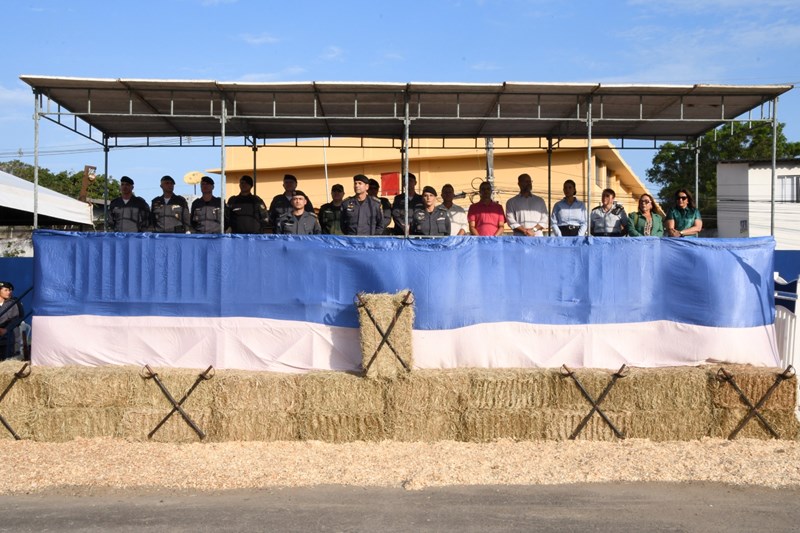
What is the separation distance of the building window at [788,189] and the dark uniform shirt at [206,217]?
32221 millimetres

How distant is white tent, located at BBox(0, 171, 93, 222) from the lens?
41.6ft

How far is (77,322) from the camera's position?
360 inches

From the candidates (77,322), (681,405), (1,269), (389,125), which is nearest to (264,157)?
(1,269)

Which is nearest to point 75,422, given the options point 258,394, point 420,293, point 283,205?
point 258,394

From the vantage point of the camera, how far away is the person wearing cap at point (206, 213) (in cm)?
1066

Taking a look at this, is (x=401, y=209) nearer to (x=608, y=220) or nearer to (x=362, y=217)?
(x=362, y=217)

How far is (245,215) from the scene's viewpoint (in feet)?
35.7

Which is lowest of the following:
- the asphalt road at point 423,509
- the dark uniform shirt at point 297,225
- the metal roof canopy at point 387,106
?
the asphalt road at point 423,509

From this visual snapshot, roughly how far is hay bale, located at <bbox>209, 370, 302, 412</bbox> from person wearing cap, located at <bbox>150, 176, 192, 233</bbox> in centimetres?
302

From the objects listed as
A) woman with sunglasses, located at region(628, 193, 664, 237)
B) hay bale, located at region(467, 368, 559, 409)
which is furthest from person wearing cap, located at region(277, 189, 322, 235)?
woman with sunglasses, located at region(628, 193, 664, 237)

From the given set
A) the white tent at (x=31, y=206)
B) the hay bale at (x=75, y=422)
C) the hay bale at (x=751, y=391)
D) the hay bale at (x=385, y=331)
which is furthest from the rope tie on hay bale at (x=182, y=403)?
the white tent at (x=31, y=206)

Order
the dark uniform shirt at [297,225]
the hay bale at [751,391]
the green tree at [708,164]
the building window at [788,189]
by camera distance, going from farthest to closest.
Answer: the green tree at [708,164] < the building window at [788,189] < the dark uniform shirt at [297,225] < the hay bale at [751,391]

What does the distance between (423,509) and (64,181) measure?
4861 centimetres

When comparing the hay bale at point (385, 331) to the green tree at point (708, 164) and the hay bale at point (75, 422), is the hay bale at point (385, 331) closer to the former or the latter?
the hay bale at point (75, 422)
